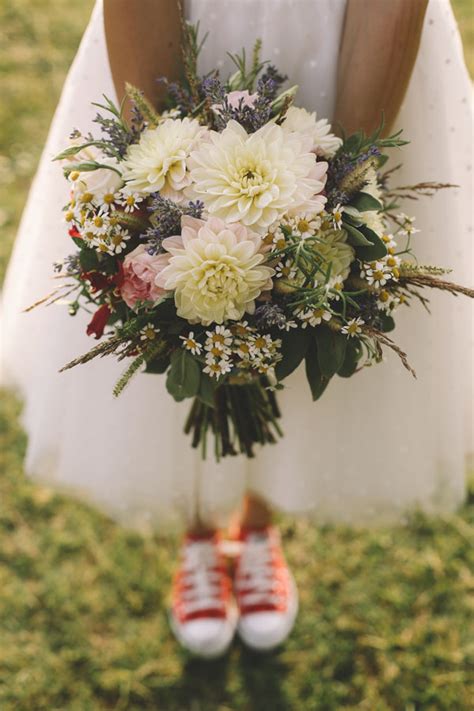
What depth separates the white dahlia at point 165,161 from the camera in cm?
100

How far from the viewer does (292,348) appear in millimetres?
1047

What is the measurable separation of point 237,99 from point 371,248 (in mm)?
303

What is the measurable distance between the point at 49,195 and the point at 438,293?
0.87 meters

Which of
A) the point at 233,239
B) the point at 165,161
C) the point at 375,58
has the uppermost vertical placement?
the point at 375,58

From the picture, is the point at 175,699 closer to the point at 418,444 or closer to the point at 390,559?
the point at 390,559

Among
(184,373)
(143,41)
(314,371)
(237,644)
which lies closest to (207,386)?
(184,373)

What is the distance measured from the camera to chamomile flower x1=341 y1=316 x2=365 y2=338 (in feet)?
3.21

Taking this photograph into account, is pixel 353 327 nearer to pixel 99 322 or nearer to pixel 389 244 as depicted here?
pixel 389 244

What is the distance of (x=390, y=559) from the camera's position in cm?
205

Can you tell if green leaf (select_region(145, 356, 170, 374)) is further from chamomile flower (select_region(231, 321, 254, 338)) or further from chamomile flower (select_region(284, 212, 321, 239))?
chamomile flower (select_region(284, 212, 321, 239))

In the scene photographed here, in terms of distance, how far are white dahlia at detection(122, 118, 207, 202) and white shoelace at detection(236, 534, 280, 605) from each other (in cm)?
122

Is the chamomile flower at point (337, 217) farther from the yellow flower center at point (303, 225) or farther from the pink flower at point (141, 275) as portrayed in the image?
the pink flower at point (141, 275)

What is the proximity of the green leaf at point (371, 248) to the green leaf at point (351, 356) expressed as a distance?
13 centimetres

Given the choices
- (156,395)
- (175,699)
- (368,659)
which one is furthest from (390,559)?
(156,395)
